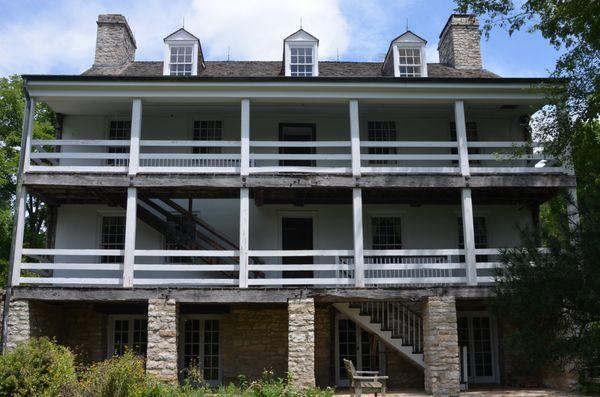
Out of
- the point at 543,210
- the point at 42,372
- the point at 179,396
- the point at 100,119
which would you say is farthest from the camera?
the point at 543,210

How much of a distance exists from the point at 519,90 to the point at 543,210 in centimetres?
1235

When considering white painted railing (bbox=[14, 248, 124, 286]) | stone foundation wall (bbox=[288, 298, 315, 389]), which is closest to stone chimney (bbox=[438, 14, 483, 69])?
stone foundation wall (bbox=[288, 298, 315, 389])

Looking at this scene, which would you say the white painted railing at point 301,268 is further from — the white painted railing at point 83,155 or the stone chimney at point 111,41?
the stone chimney at point 111,41

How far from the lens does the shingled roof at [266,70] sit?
2011cm

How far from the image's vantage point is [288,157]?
16406mm

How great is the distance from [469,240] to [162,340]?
829 cm

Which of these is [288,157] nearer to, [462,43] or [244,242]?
[244,242]

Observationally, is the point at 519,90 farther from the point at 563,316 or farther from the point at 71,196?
the point at 71,196

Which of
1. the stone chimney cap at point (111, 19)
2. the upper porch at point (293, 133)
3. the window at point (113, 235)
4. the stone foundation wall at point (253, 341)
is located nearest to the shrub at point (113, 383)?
the stone foundation wall at point (253, 341)

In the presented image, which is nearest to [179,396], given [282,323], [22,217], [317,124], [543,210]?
[282,323]

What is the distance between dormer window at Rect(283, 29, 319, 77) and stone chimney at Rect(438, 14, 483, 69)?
17.6ft

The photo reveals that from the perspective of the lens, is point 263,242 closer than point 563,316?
No

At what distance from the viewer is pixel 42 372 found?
12.7m

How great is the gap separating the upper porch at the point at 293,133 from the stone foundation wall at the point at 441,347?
12.0ft
